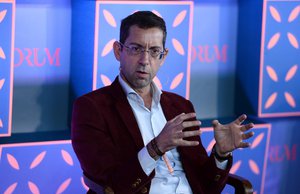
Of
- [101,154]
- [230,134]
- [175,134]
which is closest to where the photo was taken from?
[175,134]

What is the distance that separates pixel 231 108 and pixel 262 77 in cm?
44

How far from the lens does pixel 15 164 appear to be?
10.8 ft

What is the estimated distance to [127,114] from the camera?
8.34ft

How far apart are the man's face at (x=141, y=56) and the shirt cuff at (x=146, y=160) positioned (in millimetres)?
392

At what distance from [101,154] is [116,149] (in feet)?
0.29

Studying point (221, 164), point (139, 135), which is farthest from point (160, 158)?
point (221, 164)

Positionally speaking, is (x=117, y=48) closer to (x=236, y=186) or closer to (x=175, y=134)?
(x=175, y=134)

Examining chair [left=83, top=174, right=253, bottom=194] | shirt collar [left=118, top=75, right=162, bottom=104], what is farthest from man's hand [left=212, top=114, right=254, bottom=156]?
shirt collar [left=118, top=75, right=162, bottom=104]

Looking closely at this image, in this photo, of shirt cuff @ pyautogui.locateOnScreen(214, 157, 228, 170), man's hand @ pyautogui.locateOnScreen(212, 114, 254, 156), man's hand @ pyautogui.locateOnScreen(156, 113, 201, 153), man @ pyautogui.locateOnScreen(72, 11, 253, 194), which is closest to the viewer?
man's hand @ pyautogui.locateOnScreen(156, 113, 201, 153)

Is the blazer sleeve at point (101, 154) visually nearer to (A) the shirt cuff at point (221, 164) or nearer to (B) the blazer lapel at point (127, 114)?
(B) the blazer lapel at point (127, 114)

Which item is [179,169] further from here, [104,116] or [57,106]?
[57,106]

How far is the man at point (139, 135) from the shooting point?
2.35 metres

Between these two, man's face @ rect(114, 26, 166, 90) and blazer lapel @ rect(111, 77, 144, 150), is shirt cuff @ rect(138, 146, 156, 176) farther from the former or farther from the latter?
man's face @ rect(114, 26, 166, 90)

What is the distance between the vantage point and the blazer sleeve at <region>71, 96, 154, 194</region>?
231cm
